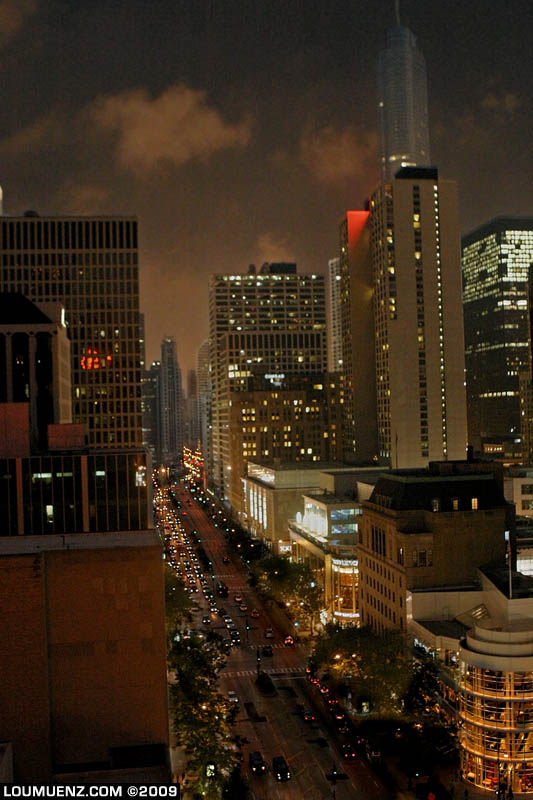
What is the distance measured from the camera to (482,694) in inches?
2810

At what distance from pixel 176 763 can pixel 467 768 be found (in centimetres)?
2522

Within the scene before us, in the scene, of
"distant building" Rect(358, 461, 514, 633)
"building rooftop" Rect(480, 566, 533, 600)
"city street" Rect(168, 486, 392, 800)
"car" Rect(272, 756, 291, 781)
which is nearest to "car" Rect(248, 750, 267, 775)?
"city street" Rect(168, 486, 392, 800)

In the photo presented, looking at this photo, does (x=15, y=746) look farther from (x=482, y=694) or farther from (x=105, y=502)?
(x=482, y=694)

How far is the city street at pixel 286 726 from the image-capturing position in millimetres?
69625

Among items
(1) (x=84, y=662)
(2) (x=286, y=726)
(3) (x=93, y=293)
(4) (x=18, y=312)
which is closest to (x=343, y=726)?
(2) (x=286, y=726)

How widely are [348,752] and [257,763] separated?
901 centimetres

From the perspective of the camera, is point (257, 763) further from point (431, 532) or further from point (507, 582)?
point (431, 532)

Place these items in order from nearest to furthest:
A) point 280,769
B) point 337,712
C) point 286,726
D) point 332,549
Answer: point 280,769 → point 286,726 → point 337,712 → point 332,549

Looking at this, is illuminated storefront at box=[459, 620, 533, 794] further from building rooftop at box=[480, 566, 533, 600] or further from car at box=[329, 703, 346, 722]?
car at box=[329, 703, 346, 722]

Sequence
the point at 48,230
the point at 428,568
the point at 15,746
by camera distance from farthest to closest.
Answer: the point at 48,230 → the point at 428,568 → the point at 15,746

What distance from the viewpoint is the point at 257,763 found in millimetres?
72375

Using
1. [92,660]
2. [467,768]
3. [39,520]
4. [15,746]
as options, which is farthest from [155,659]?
[467,768]

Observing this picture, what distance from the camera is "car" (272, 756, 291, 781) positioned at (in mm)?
70938

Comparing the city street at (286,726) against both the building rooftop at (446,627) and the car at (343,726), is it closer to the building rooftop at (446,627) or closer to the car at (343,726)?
the car at (343,726)
